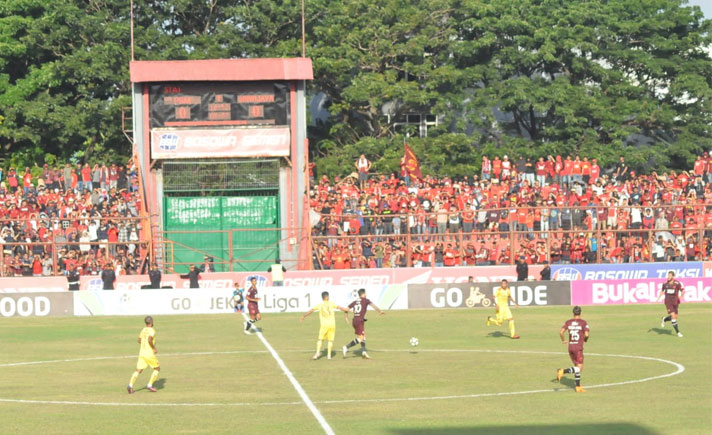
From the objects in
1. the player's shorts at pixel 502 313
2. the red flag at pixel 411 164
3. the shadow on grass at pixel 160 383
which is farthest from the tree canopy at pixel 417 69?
the shadow on grass at pixel 160 383

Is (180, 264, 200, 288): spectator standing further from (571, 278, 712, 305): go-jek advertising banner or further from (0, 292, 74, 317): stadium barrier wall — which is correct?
(571, 278, 712, 305): go-jek advertising banner

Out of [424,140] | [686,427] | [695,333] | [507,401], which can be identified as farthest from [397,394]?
[424,140]

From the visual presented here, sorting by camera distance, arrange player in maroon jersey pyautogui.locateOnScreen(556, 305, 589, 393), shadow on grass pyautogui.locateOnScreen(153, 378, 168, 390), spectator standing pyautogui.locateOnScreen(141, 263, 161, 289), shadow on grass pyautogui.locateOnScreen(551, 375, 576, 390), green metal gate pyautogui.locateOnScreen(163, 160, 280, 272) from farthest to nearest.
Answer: green metal gate pyautogui.locateOnScreen(163, 160, 280, 272), spectator standing pyautogui.locateOnScreen(141, 263, 161, 289), shadow on grass pyautogui.locateOnScreen(153, 378, 168, 390), shadow on grass pyautogui.locateOnScreen(551, 375, 576, 390), player in maroon jersey pyautogui.locateOnScreen(556, 305, 589, 393)

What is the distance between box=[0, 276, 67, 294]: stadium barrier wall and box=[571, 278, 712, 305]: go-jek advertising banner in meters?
21.3

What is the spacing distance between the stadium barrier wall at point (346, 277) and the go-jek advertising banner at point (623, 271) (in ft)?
3.89

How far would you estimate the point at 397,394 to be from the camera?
25.3m

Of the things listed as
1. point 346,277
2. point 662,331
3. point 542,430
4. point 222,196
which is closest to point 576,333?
point 542,430

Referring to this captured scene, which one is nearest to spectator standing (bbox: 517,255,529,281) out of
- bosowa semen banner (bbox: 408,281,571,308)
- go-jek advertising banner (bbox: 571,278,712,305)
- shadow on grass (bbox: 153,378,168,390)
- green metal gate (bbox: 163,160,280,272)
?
bosowa semen banner (bbox: 408,281,571,308)

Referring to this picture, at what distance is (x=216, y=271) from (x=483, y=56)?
71.0ft

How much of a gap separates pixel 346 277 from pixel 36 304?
1252 cm

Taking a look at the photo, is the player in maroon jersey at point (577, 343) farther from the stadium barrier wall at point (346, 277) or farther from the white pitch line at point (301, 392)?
the stadium barrier wall at point (346, 277)

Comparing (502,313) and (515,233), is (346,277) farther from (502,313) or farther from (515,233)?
(502,313)

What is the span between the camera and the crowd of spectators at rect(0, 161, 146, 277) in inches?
1882

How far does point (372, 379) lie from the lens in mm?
27859
